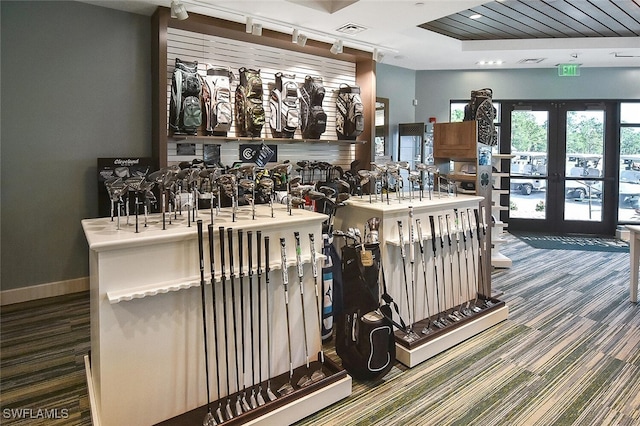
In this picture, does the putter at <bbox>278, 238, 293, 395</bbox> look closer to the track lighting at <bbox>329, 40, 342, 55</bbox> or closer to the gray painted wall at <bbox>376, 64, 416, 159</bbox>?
the track lighting at <bbox>329, 40, 342, 55</bbox>

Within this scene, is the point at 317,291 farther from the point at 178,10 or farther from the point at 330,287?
the point at 178,10

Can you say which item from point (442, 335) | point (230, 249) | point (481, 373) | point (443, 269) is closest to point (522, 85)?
point (443, 269)

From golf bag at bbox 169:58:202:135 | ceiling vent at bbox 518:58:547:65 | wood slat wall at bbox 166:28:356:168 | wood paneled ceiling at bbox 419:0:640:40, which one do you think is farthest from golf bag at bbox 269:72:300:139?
ceiling vent at bbox 518:58:547:65

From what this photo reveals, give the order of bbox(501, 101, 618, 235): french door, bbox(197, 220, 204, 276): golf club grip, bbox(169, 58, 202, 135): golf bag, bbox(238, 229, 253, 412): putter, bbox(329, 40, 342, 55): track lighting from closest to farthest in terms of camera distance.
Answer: bbox(197, 220, 204, 276): golf club grip
bbox(238, 229, 253, 412): putter
bbox(169, 58, 202, 135): golf bag
bbox(329, 40, 342, 55): track lighting
bbox(501, 101, 618, 235): french door

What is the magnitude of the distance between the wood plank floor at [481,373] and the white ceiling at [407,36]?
10.1 ft

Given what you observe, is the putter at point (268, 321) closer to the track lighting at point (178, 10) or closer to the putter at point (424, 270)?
the putter at point (424, 270)

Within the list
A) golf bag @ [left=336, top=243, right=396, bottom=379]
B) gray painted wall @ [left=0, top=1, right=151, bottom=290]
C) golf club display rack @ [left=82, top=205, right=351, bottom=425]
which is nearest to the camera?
golf club display rack @ [left=82, top=205, right=351, bottom=425]

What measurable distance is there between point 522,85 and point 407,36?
3301 millimetres

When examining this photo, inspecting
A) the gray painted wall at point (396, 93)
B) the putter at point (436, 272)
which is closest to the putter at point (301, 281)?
the putter at point (436, 272)

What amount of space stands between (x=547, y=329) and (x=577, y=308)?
30.0 inches

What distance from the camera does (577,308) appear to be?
13.5 ft

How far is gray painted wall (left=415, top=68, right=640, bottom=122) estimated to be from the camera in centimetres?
757

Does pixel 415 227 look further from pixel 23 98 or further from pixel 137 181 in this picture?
pixel 23 98

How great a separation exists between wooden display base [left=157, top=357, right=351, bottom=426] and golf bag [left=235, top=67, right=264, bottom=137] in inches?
120
